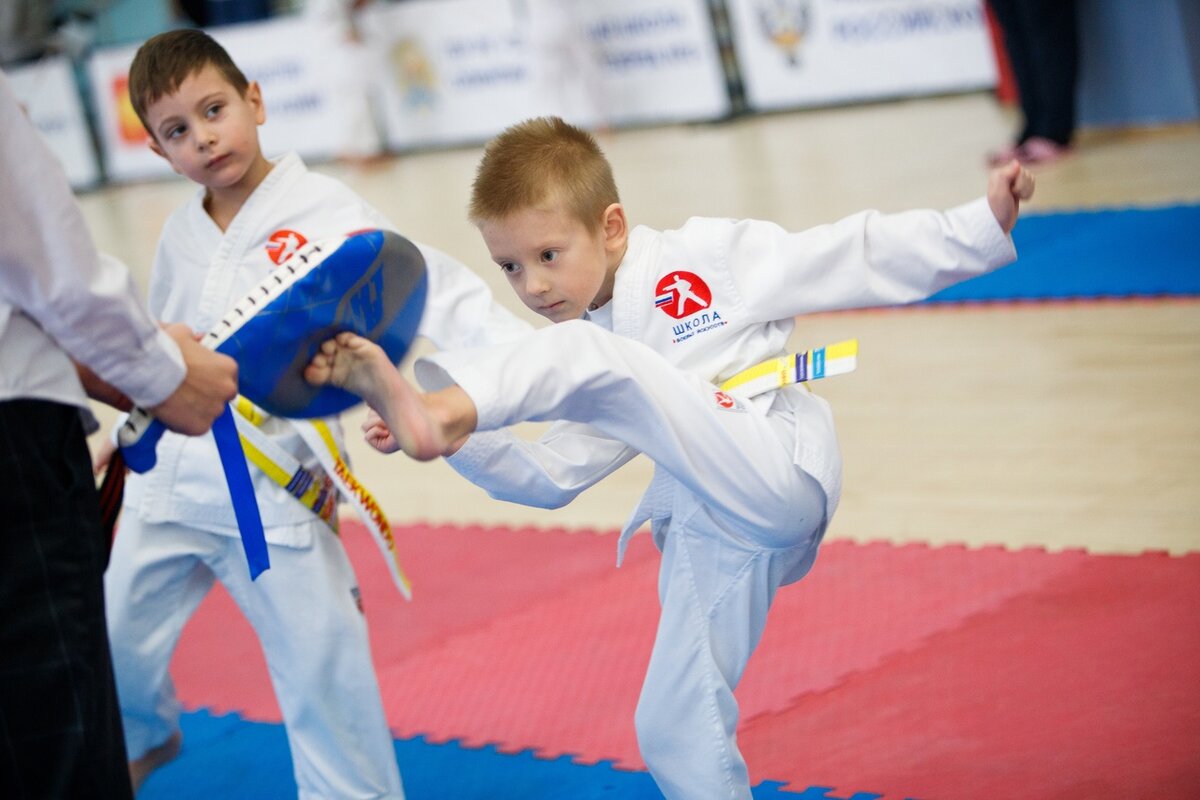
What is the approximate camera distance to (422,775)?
2980 millimetres

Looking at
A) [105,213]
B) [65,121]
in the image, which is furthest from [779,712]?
[65,121]

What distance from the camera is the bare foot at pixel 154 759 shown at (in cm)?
313

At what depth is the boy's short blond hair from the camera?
87.1 inches

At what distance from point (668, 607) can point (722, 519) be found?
0.57 ft

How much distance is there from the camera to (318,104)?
13898 millimetres

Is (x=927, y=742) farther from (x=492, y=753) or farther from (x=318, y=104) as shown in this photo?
(x=318, y=104)

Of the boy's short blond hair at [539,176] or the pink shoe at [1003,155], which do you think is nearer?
the boy's short blond hair at [539,176]

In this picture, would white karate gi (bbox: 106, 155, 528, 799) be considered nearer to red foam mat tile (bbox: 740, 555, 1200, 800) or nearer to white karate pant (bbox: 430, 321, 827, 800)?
white karate pant (bbox: 430, 321, 827, 800)

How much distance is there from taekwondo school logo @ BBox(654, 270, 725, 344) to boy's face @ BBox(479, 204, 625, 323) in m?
0.10

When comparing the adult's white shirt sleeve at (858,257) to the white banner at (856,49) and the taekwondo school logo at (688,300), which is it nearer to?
the taekwondo school logo at (688,300)

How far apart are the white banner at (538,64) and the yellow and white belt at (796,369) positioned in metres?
9.35

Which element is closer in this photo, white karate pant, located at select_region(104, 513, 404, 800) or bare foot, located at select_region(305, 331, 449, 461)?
bare foot, located at select_region(305, 331, 449, 461)

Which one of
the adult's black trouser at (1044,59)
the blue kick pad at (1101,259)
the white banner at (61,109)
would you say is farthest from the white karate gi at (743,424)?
the white banner at (61,109)

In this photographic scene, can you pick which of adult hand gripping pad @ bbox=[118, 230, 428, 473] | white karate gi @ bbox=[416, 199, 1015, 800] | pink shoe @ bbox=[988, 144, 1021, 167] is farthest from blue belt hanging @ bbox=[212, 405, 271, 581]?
pink shoe @ bbox=[988, 144, 1021, 167]
